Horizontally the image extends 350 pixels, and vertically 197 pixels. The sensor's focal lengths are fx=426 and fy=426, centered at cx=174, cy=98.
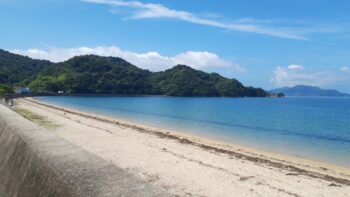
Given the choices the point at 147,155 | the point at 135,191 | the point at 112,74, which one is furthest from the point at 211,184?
the point at 112,74

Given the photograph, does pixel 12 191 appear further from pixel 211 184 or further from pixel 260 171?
pixel 260 171

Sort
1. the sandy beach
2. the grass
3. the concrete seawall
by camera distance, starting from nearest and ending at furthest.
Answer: the concrete seawall → the sandy beach → the grass

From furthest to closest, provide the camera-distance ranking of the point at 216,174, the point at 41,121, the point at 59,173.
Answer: the point at 41,121 → the point at 216,174 → the point at 59,173

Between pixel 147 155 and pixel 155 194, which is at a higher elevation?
pixel 155 194

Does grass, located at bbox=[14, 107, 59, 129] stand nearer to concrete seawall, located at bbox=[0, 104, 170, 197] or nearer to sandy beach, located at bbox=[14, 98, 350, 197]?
sandy beach, located at bbox=[14, 98, 350, 197]

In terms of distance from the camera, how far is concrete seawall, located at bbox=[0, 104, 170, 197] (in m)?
4.01

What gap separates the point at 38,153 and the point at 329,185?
34.2 feet

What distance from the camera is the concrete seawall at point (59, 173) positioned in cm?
401

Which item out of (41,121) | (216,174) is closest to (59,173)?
(216,174)

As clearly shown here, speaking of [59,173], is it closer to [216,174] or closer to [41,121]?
[216,174]

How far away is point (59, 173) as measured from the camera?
15.9 feet

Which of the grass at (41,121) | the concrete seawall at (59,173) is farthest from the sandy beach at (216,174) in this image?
the grass at (41,121)

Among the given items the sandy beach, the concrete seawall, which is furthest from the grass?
the concrete seawall

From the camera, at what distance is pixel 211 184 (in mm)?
12148
